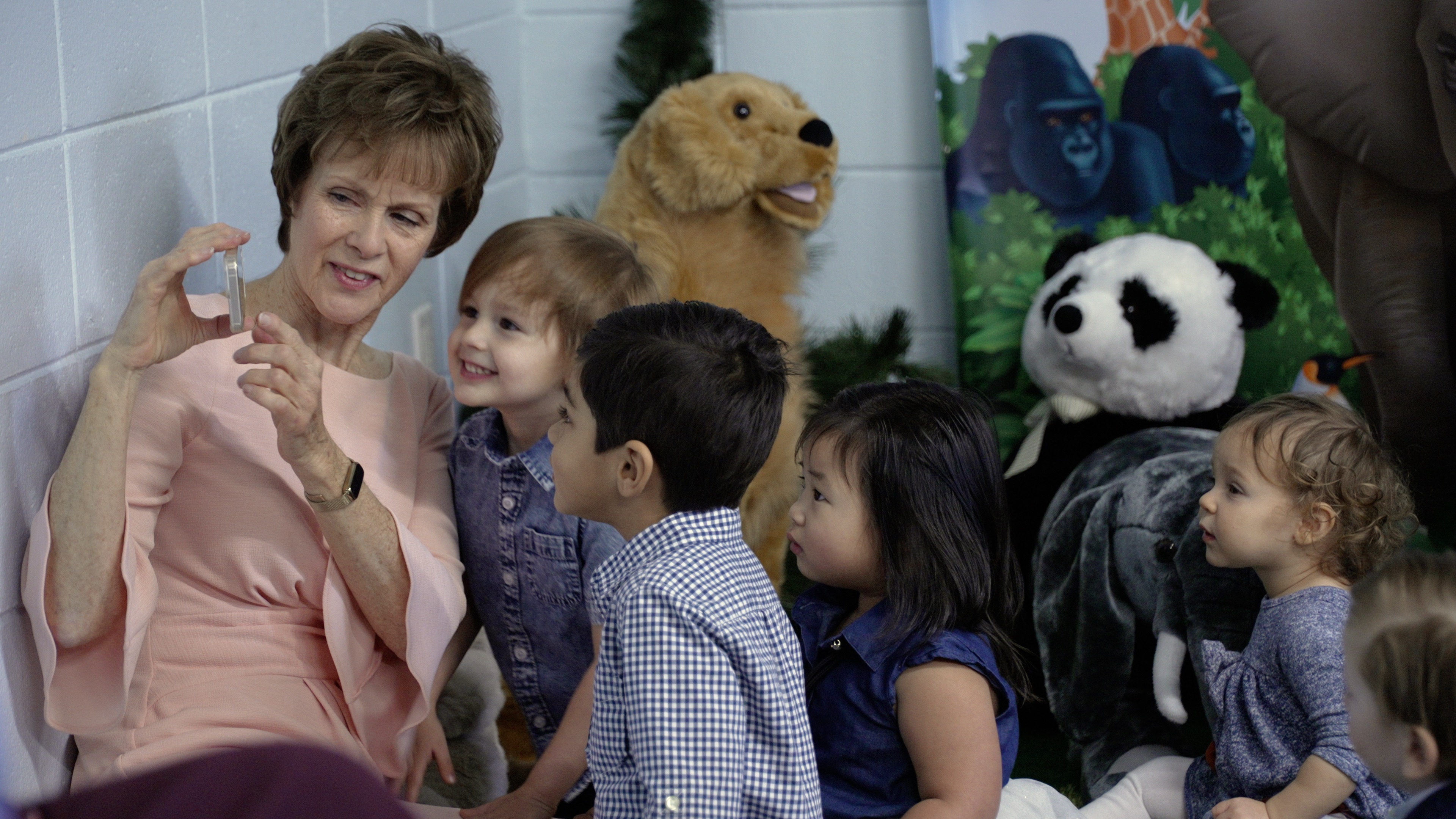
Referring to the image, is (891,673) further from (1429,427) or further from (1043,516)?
(1429,427)

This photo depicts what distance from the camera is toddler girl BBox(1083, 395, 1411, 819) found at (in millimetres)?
1443

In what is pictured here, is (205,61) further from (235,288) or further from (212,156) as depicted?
(235,288)

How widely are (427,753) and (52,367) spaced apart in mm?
649

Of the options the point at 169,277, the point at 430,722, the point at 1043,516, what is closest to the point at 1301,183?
the point at 1043,516

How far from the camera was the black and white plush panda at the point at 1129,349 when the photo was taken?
7.00 feet

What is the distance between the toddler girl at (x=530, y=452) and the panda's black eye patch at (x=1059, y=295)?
0.90m

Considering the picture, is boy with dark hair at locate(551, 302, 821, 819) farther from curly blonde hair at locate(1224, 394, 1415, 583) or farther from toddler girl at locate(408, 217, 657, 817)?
curly blonde hair at locate(1224, 394, 1415, 583)

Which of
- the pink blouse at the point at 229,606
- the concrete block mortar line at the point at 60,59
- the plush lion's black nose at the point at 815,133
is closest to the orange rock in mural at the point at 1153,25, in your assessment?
the plush lion's black nose at the point at 815,133

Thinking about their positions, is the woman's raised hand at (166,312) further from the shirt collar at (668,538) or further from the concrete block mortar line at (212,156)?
the shirt collar at (668,538)

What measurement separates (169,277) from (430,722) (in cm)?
67

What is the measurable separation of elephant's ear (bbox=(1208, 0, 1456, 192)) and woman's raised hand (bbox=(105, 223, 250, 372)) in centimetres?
178

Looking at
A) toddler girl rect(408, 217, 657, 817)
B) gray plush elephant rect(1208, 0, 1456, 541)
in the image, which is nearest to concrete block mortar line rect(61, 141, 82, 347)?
toddler girl rect(408, 217, 657, 817)

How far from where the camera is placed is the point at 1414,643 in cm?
107

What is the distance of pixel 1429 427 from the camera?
2211 millimetres
